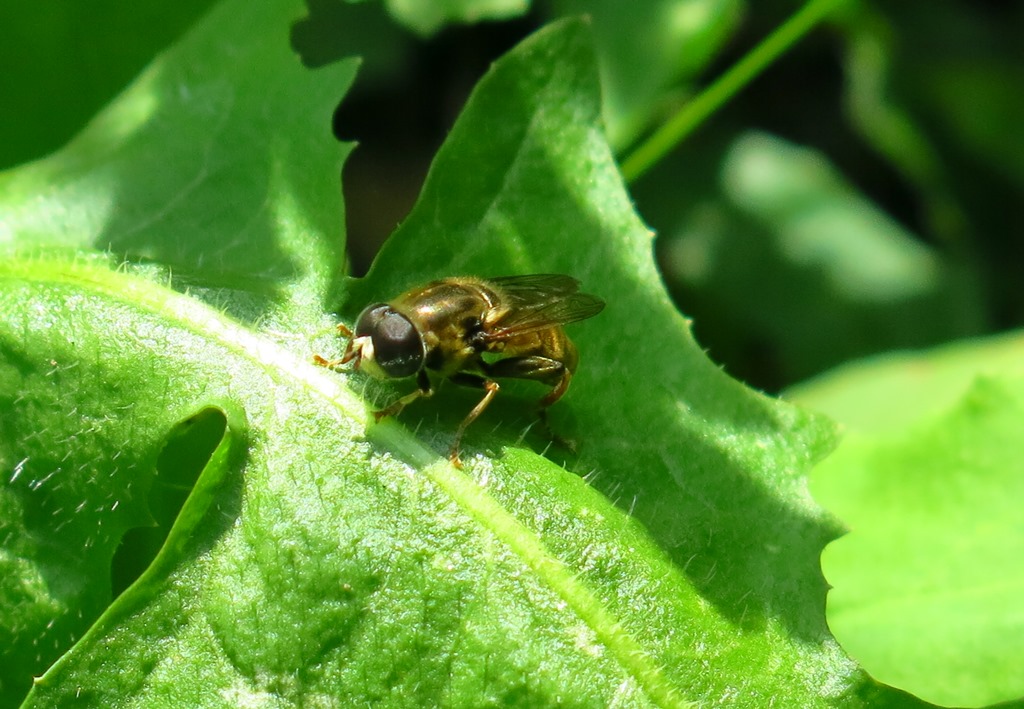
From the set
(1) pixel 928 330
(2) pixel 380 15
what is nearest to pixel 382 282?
(2) pixel 380 15

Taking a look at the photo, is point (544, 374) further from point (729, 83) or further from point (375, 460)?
point (729, 83)

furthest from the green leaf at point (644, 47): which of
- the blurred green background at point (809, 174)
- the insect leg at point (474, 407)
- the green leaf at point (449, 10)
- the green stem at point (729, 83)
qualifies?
the insect leg at point (474, 407)

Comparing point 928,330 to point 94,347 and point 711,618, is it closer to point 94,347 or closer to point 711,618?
point 711,618

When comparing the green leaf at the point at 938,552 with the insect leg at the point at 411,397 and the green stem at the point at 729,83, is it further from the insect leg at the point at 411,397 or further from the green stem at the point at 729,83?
the insect leg at the point at 411,397

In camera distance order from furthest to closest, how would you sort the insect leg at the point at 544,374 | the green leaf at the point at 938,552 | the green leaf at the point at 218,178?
the green leaf at the point at 938,552
the green leaf at the point at 218,178
the insect leg at the point at 544,374

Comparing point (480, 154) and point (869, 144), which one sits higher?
point (480, 154)

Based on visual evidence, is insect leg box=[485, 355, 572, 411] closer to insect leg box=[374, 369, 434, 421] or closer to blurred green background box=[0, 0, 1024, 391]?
insect leg box=[374, 369, 434, 421]

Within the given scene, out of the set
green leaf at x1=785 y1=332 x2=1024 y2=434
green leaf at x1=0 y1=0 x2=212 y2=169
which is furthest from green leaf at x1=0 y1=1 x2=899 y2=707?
green leaf at x1=785 y1=332 x2=1024 y2=434
